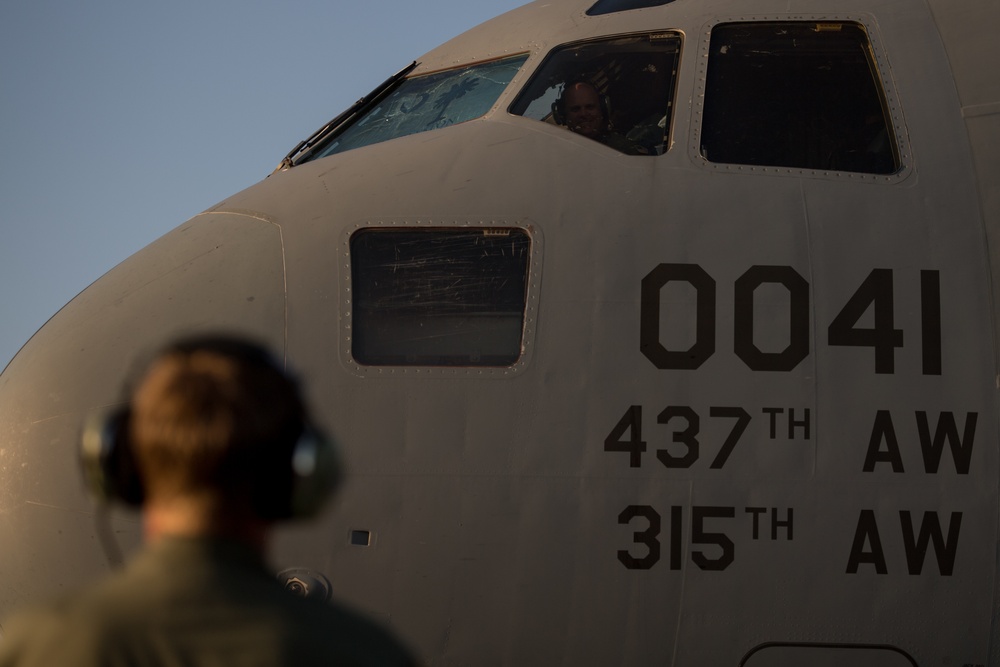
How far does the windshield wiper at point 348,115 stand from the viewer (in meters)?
7.25

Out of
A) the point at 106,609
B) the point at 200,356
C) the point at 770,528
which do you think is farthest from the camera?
the point at 770,528

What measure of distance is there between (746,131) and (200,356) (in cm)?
463

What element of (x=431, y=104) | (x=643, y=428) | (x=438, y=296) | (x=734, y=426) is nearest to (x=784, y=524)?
(x=734, y=426)

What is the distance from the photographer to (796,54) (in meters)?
6.34

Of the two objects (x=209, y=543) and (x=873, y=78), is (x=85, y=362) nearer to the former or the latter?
(x=209, y=543)

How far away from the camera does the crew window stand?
601 centimetres

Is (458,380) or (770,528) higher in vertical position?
(458,380)

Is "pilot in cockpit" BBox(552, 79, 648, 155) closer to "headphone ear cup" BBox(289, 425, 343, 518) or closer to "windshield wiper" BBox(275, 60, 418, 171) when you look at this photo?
"windshield wiper" BBox(275, 60, 418, 171)

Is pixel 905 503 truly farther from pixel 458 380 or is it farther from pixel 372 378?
pixel 372 378

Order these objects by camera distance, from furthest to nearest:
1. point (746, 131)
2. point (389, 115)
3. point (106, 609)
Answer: point (389, 115) → point (746, 131) → point (106, 609)

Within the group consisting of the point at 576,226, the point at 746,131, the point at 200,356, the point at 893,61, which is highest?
the point at 893,61

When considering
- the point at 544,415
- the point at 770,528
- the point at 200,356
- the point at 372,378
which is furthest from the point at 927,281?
the point at 200,356

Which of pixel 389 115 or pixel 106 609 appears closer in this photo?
pixel 106 609

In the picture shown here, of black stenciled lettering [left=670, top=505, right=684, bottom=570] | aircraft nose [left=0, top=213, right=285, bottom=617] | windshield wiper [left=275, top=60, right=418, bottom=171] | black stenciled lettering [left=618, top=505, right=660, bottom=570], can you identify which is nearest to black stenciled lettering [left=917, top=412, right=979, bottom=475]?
black stenciled lettering [left=670, top=505, right=684, bottom=570]
